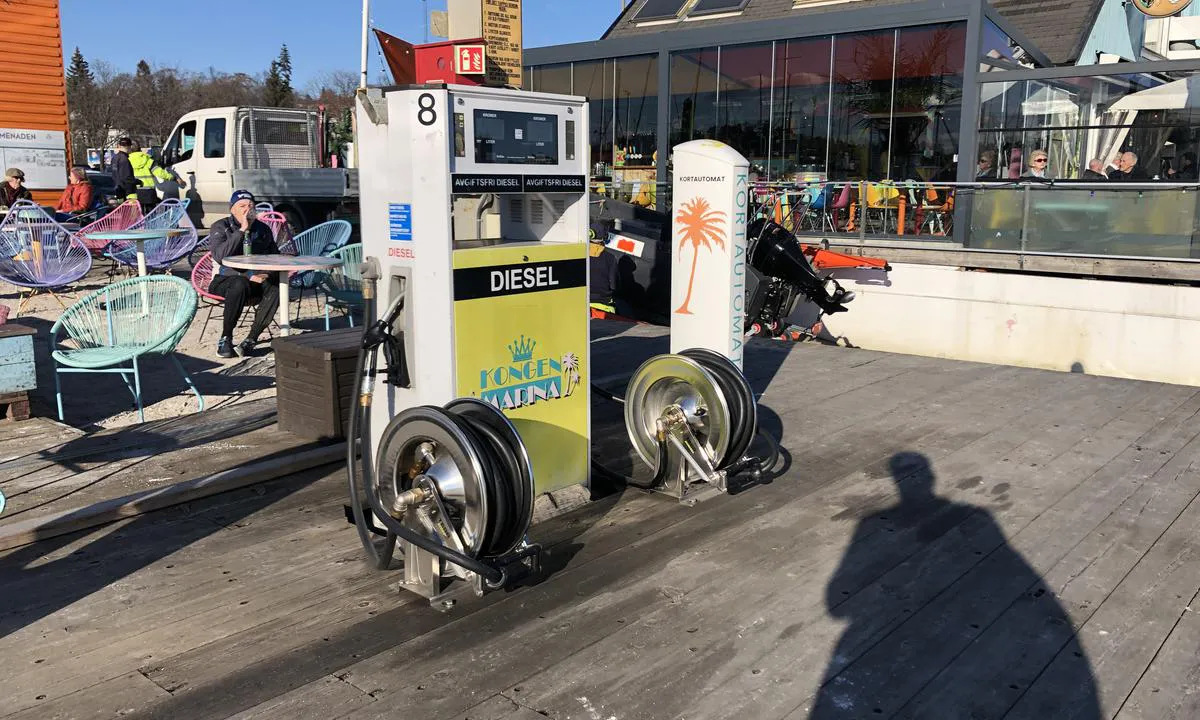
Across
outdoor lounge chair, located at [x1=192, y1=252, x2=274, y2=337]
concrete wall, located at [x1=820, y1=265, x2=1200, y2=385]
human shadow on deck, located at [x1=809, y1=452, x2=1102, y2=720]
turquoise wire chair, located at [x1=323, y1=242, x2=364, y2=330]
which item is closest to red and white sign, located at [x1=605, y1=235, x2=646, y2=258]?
turquoise wire chair, located at [x1=323, y1=242, x2=364, y2=330]

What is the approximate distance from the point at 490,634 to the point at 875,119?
45.7 ft

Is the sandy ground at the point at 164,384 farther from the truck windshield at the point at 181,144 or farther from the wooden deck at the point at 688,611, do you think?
the truck windshield at the point at 181,144

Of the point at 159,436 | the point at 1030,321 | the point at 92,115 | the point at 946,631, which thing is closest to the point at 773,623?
the point at 946,631

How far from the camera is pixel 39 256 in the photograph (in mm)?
10398

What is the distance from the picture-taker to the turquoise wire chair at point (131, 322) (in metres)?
6.09

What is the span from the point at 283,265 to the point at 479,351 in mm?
4317

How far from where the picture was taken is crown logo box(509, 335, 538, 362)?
423cm

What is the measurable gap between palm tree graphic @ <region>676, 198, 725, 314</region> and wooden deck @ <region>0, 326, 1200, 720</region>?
1558 mm

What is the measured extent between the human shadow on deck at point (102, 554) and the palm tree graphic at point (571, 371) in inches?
59.1

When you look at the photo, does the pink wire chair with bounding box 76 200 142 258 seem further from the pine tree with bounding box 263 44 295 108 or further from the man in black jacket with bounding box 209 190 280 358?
the pine tree with bounding box 263 44 295 108

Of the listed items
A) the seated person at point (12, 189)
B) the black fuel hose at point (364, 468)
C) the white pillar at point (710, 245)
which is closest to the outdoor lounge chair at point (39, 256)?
the seated person at point (12, 189)

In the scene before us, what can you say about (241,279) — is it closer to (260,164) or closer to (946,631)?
(946,631)

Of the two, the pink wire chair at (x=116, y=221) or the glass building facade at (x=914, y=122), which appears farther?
the pink wire chair at (x=116, y=221)

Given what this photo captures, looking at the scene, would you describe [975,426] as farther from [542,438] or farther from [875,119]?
[875,119]
